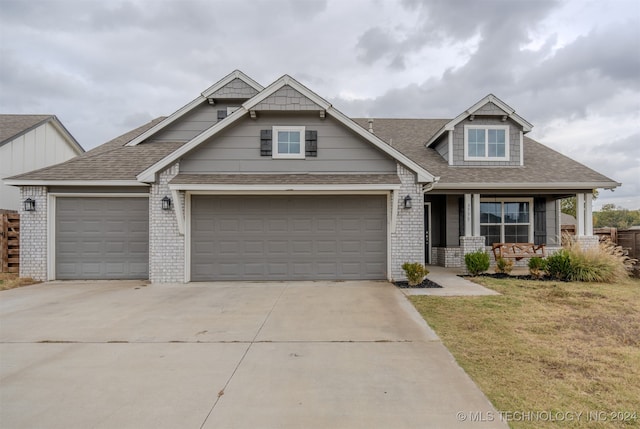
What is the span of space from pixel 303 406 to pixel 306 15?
44.0 ft

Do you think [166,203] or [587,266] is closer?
[166,203]

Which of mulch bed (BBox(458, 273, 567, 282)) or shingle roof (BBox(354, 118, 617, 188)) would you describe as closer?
mulch bed (BBox(458, 273, 567, 282))

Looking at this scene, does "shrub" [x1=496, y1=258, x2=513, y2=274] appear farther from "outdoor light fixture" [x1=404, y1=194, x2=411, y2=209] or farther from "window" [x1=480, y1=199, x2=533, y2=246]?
"outdoor light fixture" [x1=404, y1=194, x2=411, y2=209]

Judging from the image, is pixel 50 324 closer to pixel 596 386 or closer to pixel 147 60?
pixel 596 386

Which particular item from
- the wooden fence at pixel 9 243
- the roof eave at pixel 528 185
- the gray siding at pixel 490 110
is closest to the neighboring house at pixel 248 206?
the wooden fence at pixel 9 243

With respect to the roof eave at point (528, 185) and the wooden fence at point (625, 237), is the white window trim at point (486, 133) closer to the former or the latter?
the roof eave at point (528, 185)

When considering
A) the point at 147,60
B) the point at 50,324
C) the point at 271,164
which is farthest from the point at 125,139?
the point at 50,324

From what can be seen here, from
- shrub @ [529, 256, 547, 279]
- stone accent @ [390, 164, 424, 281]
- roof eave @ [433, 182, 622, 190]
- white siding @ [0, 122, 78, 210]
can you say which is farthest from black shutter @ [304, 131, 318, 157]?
white siding @ [0, 122, 78, 210]

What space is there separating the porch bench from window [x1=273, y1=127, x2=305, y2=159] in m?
7.37

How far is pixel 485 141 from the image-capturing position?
1279 centimetres

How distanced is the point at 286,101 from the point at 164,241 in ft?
16.7

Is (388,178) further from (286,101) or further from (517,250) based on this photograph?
(517,250)

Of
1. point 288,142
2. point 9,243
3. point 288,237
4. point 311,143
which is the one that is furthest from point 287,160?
point 9,243

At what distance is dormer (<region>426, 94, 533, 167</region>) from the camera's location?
1263cm
